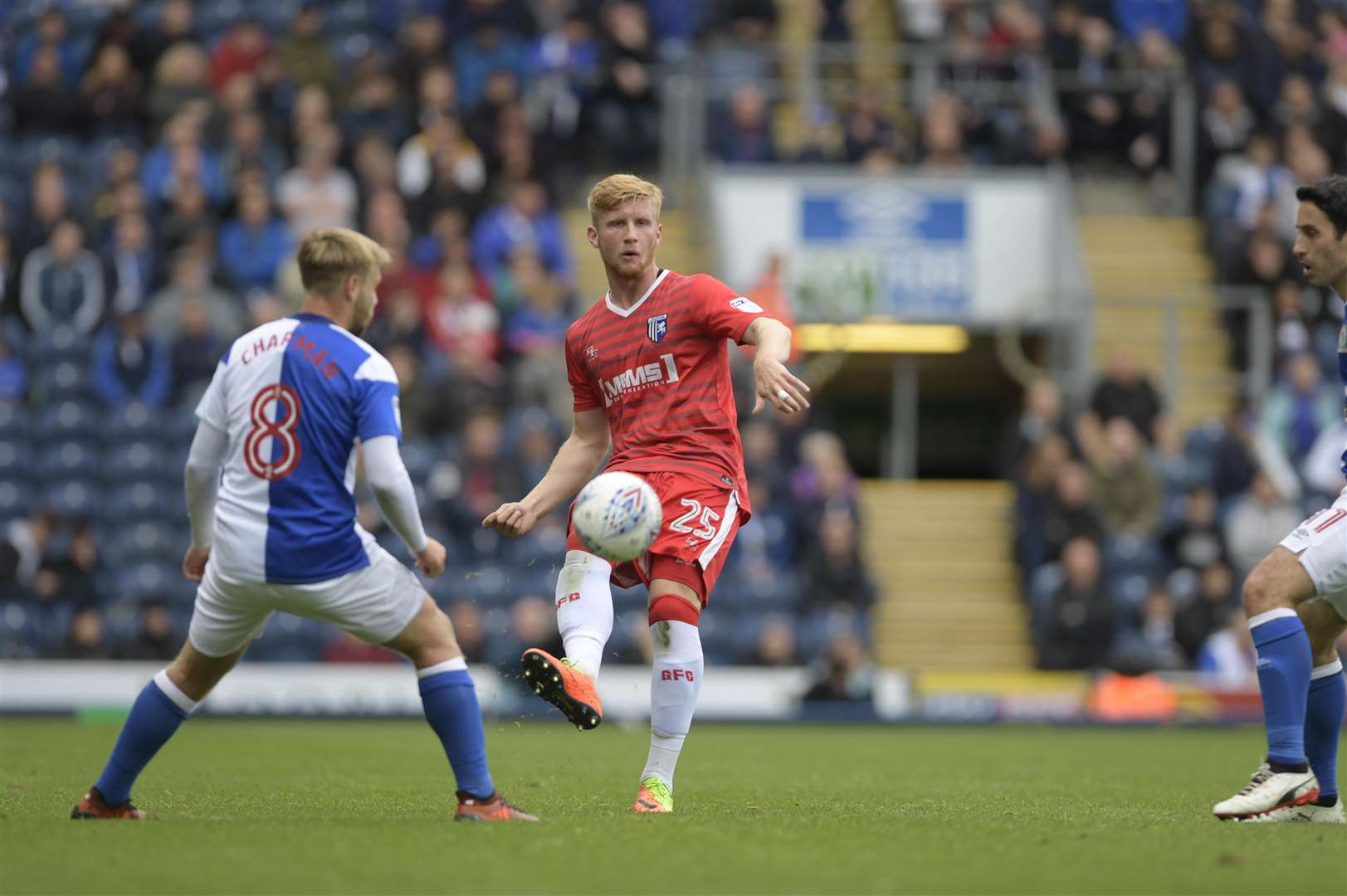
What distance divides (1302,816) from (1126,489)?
37.2ft

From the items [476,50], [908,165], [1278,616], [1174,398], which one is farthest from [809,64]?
[1278,616]

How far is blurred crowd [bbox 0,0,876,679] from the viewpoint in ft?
56.0

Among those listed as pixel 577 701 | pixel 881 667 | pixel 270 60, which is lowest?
pixel 881 667

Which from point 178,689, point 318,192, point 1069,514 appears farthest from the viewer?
point 318,192

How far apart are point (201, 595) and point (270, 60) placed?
15790 mm

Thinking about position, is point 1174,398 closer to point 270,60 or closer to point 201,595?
point 270,60

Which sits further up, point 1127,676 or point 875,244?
point 875,244

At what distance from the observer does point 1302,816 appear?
289 inches

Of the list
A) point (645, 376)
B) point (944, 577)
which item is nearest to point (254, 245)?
point (944, 577)

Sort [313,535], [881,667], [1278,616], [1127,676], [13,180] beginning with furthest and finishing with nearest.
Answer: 1. [13,180]
2. [881,667]
3. [1127,676]
4. [1278,616]
5. [313,535]

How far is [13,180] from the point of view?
67.3ft

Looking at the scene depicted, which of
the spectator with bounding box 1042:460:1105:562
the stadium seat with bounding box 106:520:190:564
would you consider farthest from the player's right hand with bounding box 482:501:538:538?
the spectator with bounding box 1042:460:1105:562

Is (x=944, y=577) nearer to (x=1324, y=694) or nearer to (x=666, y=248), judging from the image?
(x=666, y=248)

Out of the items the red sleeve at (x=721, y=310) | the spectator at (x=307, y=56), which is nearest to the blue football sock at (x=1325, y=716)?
the red sleeve at (x=721, y=310)
